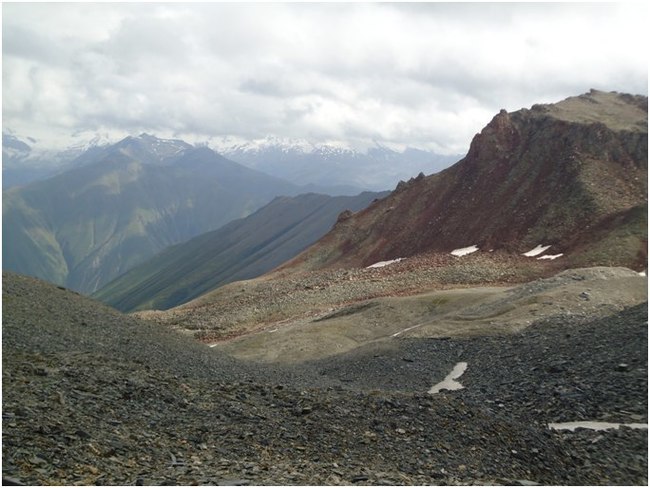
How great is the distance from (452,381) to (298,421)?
15847 millimetres

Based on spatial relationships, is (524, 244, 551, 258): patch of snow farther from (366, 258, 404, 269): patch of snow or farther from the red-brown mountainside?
(366, 258, 404, 269): patch of snow

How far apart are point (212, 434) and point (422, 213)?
258 feet

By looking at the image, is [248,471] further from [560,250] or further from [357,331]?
[560,250]

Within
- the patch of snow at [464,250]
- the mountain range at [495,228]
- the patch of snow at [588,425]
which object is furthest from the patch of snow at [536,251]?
the patch of snow at [588,425]

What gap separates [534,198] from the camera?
77.8 meters

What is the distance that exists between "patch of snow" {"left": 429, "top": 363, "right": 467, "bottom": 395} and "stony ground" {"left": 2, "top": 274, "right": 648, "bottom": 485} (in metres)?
1.33

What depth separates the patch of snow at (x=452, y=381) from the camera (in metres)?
30.4

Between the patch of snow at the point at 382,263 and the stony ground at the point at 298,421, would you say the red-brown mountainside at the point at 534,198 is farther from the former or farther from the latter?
the stony ground at the point at 298,421

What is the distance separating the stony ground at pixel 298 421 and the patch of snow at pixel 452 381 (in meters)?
1.33

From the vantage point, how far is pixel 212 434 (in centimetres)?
1639

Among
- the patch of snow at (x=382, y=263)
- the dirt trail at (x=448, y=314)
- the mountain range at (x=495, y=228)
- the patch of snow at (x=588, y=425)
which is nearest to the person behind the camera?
→ the patch of snow at (x=588, y=425)

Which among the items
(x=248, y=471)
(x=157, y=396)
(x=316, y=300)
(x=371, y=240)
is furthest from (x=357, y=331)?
(x=371, y=240)

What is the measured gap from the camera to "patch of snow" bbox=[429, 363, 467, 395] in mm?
30359

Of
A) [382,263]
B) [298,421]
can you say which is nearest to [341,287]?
[382,263]
